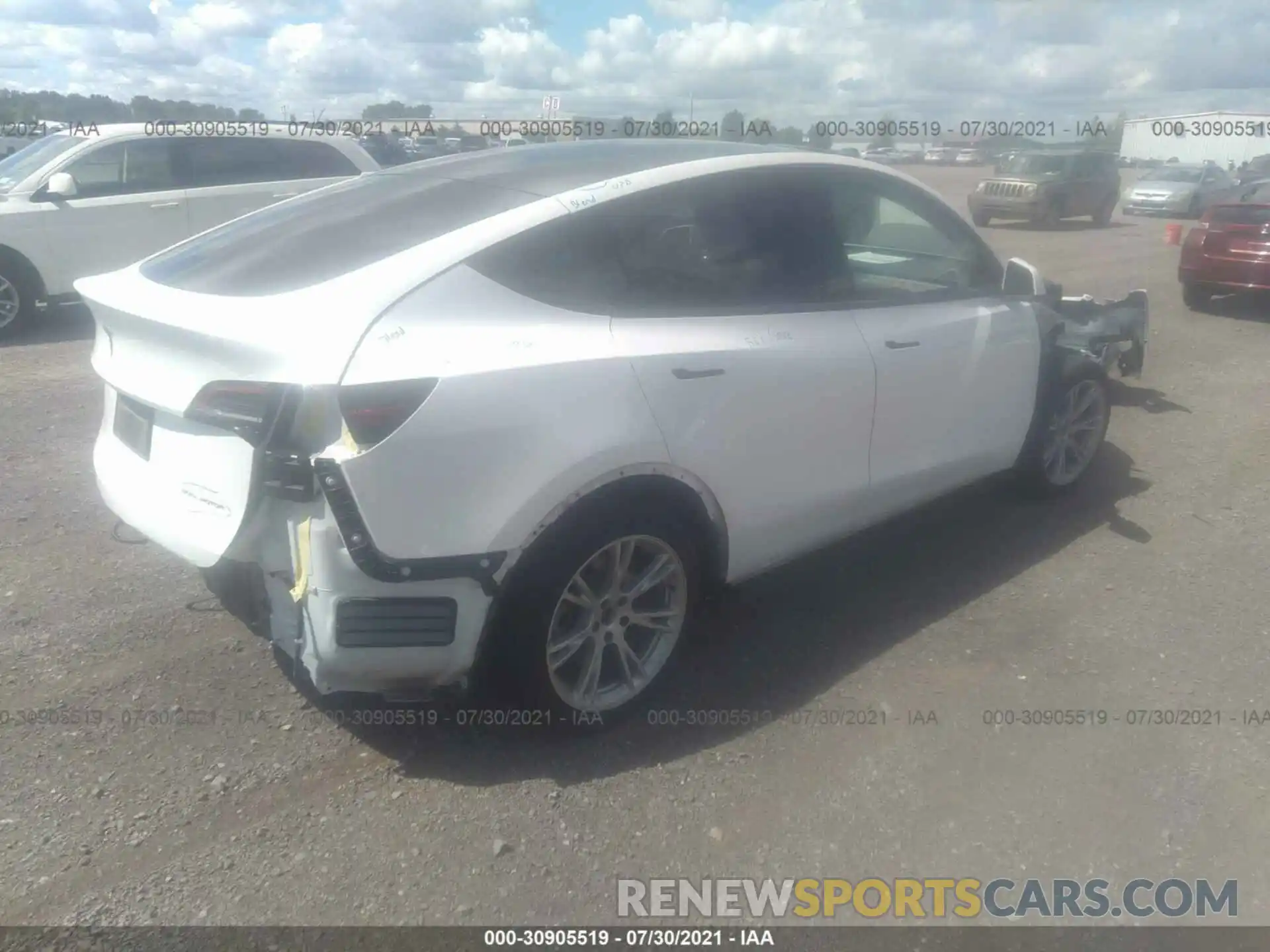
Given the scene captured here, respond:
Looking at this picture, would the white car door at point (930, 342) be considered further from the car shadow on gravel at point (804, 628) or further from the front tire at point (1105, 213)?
the front tire at point (1105, 213)

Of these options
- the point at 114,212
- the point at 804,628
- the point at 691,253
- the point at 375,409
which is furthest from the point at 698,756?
the point at 114,212

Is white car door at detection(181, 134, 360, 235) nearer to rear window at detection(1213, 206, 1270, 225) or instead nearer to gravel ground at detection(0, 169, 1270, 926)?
gravel ground at detection(0, 169, 1270, 926)

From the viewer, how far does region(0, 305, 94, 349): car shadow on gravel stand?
29.5 feet

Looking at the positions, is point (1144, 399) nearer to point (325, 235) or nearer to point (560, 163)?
point (560, 163)

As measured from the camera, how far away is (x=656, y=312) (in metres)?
3.25

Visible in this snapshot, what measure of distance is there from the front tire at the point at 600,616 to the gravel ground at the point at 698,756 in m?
0.18

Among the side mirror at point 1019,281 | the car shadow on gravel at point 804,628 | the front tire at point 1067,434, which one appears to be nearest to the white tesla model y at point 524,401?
the car shadow on gravel at point 804,628

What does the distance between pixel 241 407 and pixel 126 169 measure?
26.8ft

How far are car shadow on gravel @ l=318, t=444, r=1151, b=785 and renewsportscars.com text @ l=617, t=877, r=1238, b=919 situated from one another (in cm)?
53

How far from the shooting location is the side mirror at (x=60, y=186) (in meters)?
8.83

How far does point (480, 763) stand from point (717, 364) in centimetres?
146

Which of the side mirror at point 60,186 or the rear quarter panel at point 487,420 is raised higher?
the side mirror at point 60,186

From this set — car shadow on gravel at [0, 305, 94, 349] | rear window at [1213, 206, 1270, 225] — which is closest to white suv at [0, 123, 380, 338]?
car shadow on gravel at [0, 305, 94, 349]

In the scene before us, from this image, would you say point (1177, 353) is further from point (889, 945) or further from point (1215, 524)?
point (889, 945)
